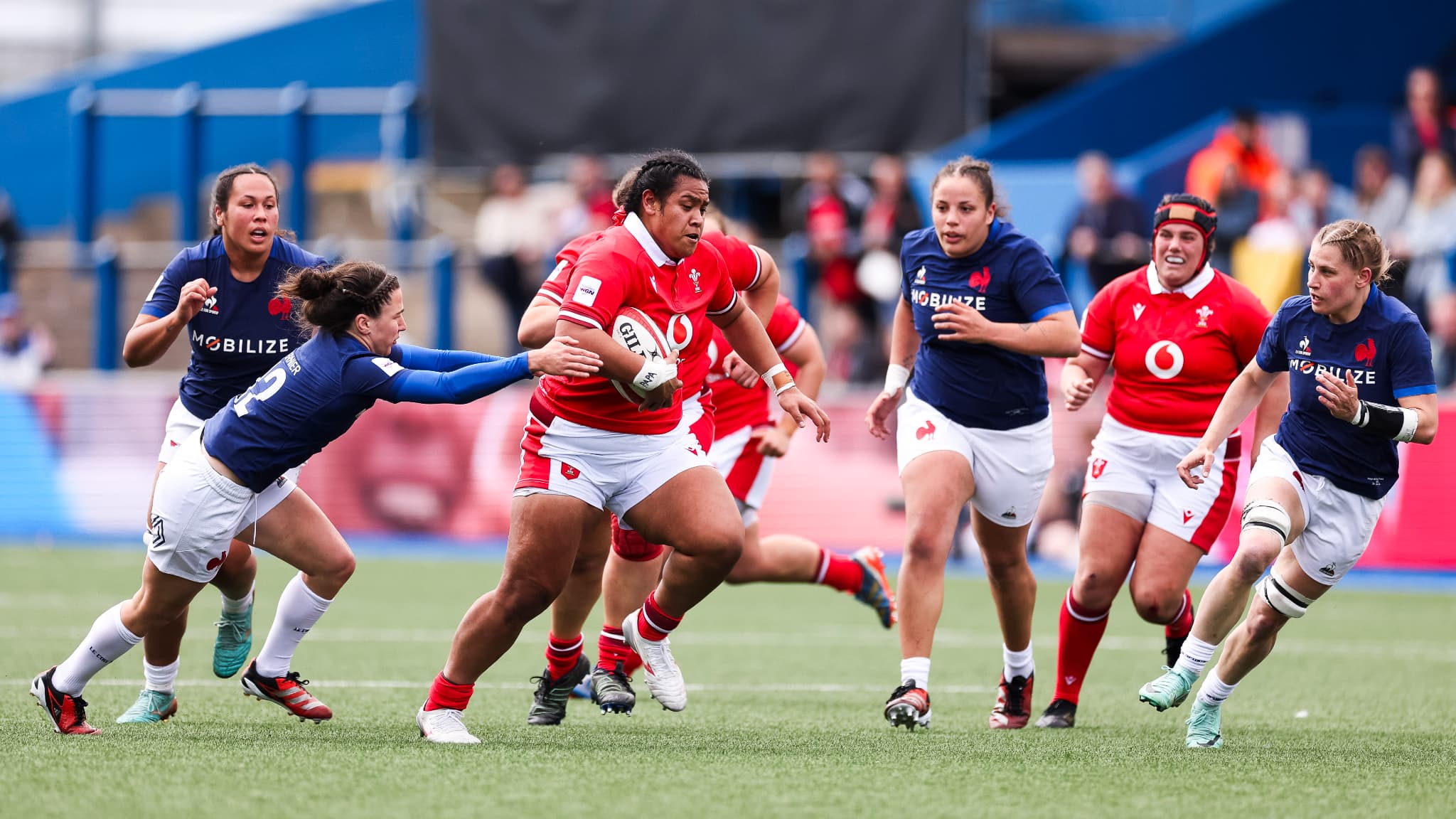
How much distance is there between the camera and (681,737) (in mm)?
6473

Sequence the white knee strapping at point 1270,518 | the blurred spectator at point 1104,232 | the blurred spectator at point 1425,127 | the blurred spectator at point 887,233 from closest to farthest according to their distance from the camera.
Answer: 1. the white knee strapping at point 1270,518
2. the blurred spectator at point 1104,232
3. the blurred spectator at point 1425,127
4. the blurred spectator at point 887,233

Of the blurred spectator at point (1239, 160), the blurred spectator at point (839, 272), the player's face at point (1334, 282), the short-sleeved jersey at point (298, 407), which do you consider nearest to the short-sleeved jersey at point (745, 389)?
the short-sleeved jersey at point (298, 407)

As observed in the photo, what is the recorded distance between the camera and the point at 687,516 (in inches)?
244

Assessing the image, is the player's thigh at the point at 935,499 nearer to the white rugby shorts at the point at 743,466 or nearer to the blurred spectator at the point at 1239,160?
the white rugby shorts at the point at 743,466

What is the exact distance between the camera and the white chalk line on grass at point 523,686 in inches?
310

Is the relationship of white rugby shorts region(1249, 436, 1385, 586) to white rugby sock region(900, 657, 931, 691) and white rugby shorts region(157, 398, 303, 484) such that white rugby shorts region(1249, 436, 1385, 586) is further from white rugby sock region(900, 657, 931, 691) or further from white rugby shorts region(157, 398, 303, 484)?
white rugby shorts region(157, 398, 303, 484)

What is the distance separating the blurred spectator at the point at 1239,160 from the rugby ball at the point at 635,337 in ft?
32.4

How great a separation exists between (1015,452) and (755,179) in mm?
12389

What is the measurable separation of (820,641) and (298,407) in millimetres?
5084

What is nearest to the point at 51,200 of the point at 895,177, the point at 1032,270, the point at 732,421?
the point at 895,177

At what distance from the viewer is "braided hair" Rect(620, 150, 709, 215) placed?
610 centimetres

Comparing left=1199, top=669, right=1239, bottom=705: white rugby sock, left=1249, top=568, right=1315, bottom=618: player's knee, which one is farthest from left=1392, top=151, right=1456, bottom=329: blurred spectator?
left=1199, top=669, right=1239, bottom=705: white rugby sock

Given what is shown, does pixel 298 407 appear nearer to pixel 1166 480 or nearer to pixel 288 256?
pixel 288 256

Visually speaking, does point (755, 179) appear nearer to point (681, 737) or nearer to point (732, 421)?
point (732, 421)
